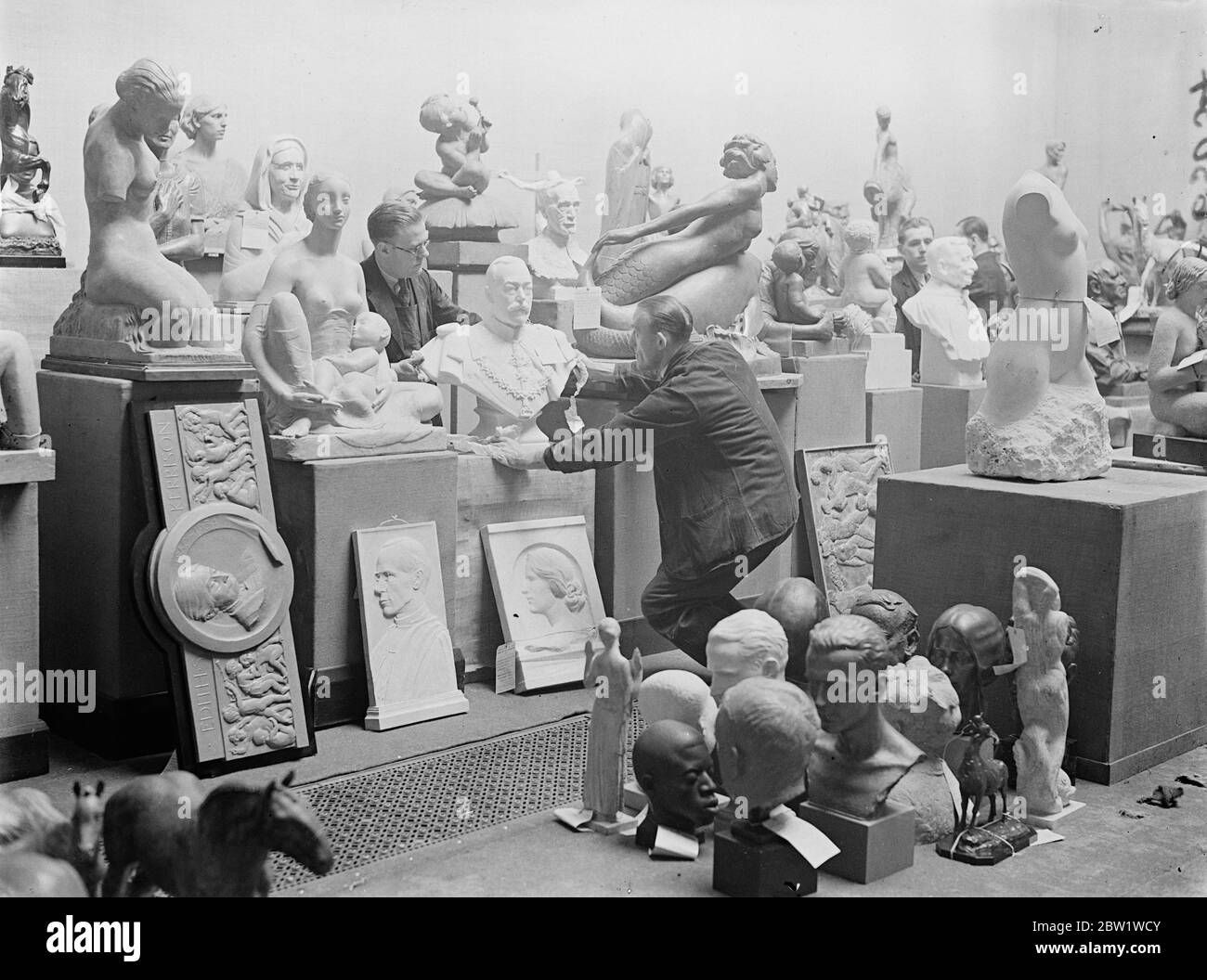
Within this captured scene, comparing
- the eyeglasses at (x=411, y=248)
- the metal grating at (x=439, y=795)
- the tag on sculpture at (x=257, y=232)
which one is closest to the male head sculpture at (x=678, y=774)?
the metal grating at (x=439, y=795)

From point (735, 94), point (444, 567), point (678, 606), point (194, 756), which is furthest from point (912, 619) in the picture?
point (735, 94)

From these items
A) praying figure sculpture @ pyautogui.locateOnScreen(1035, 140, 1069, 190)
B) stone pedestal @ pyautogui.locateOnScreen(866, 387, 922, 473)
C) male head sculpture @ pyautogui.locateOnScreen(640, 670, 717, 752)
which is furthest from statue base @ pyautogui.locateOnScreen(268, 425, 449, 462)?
praying figure sculpture @ pyautogui.locateOnScreen(1035, 140, 1069, 190)

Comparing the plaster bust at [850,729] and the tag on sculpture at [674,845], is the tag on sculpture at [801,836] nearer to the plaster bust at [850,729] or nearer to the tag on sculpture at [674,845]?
the plaster bust at [850,729]

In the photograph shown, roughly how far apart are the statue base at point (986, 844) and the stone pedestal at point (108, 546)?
9.48ft

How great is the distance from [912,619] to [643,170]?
19.0 feet

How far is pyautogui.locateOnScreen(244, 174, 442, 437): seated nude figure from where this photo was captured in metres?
6.22

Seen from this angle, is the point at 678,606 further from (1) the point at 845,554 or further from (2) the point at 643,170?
(2) the point at 643,170

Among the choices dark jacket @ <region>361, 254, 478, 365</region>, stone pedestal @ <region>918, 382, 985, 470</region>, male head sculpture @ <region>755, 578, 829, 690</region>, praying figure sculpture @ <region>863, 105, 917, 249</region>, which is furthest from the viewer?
praying figure sculpture @ <region>863, 105, 917, 249</region>

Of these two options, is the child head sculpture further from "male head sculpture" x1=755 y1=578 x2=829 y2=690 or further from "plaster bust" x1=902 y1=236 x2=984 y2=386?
"male head sculpture" x1=755 y1=578 x2=829 y2=690

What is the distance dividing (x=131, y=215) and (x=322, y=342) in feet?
3.26

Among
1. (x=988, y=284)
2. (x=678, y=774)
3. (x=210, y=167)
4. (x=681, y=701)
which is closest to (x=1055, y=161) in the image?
(x=988, y=284)

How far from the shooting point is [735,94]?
41.2 ft

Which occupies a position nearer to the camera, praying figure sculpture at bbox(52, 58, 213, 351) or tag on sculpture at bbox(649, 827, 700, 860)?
tag on sculpture at bbox(649, 827, 700, 860)

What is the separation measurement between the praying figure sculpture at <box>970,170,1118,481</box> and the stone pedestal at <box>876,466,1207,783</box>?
12 cm
